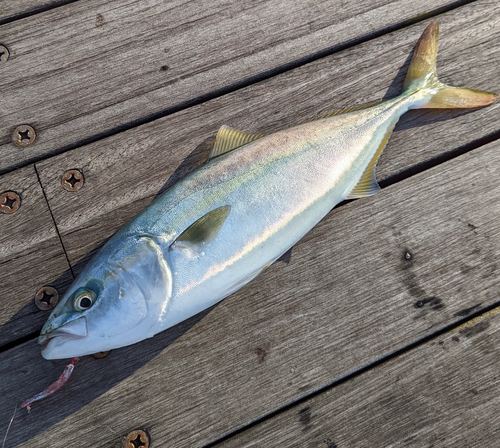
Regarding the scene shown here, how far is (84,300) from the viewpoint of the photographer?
4.11 ft

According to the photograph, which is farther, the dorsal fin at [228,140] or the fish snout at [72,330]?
the dorsal fin at [228,140]

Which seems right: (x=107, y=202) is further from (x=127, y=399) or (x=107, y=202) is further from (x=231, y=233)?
(x=127, y=399)


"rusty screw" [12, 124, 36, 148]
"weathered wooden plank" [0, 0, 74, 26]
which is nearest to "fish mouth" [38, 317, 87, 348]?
"rusty screw" [12, 124, 36, 148]

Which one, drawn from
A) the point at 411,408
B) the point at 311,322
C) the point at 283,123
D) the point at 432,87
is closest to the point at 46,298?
the point at 311,322

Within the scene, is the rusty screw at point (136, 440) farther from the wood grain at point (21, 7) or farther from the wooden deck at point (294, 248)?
the wood grain at point (21, 7)

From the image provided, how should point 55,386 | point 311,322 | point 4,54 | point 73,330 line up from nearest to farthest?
1. point 73,330
2. point 55,386
3. point 311,322
4. point 4,54

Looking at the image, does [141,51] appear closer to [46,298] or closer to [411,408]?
[46,298]

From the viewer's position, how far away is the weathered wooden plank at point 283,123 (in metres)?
1.56

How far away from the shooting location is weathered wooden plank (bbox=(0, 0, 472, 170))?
1.63 m

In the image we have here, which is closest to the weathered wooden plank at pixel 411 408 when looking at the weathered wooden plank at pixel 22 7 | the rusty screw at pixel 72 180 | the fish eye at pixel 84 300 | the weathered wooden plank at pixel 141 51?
the fish eye at pixel 84 300

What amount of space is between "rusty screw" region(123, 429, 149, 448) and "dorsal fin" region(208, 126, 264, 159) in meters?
1.12

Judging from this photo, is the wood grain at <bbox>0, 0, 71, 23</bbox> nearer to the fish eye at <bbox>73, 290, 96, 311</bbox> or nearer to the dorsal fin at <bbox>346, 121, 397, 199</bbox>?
the fish eye at <bbox>73, 290, 96, 311</bbox>

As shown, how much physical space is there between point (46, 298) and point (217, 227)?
0.78 m

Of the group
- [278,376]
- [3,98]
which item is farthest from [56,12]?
[278,376]
